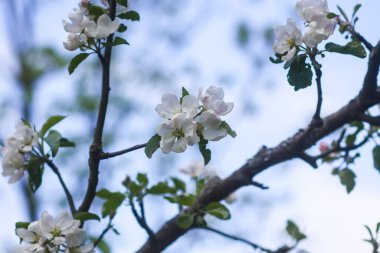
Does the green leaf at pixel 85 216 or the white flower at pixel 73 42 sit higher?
the white flower at pixel 73 42

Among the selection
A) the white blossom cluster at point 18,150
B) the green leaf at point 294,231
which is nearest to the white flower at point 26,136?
the white blossom cluster at point 18,150

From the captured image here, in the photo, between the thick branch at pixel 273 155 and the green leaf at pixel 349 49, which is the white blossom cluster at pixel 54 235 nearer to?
the thick branch at pixel 273 155

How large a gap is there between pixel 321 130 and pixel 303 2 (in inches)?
12.2

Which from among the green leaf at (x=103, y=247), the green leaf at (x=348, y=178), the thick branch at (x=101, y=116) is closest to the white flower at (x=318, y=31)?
the thick branch at (x=101, y=116)

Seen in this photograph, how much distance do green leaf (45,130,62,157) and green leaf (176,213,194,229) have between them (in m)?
0.30

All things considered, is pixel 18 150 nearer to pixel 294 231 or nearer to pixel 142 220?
pixel 142 220

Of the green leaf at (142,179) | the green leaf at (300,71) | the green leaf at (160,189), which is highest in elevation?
the green leaf at (300,71)

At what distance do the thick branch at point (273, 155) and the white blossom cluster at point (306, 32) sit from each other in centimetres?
17

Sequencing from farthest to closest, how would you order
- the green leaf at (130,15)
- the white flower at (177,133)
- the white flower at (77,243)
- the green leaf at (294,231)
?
the green leaf at (294,231), the green leaf at (130,15), the white flower at (77,243), the white flower at (177,133)

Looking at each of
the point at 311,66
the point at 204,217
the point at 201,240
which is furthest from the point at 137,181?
the point at 201,240

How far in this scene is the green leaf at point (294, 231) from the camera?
4.42ft

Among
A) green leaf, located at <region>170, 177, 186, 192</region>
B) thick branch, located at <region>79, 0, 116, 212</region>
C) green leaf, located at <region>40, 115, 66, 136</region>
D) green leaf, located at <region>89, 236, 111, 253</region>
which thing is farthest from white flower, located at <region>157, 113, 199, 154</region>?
green leaf, located at <region>89, 236, 111, 253</region>

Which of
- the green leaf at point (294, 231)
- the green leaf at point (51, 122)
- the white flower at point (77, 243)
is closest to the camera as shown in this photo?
the white flower at point (77, 243)

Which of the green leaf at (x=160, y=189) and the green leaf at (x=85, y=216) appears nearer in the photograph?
the green leaf at (x=85, y=216)
